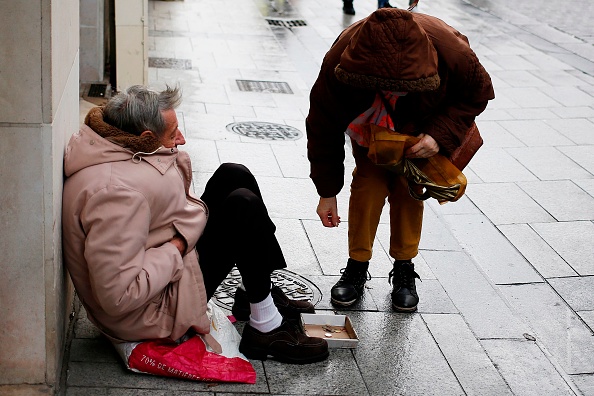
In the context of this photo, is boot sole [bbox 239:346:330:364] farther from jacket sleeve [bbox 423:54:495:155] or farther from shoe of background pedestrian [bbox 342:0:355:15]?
shoe of background pedestrian [bbox 342:0:355:15]

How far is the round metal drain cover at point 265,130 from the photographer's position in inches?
304

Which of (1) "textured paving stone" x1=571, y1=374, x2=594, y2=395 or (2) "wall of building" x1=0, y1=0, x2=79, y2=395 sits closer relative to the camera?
(2) "wall of building" x1=0, y1=0, x2=79, y2=395

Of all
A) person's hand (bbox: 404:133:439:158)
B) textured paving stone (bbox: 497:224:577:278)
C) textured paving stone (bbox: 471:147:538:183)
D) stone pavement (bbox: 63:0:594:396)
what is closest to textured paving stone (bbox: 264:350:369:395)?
stone pavement (bbox: 63:0:594:396)

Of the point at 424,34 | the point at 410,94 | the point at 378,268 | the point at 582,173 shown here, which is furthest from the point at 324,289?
the point at 582,173

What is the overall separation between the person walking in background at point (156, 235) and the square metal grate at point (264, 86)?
526 centimetres

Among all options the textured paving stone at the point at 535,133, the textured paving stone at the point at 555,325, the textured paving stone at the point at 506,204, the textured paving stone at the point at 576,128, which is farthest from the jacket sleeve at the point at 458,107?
the textured paving stone at the point at 576,128

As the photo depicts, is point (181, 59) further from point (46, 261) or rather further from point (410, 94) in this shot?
point (46, 261)

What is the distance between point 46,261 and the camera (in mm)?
3355

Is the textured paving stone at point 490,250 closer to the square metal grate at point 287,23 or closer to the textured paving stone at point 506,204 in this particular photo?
the textured paving stone at point 506,204

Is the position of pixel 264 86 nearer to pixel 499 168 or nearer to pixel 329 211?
pixel 499 168

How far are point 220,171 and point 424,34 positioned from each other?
113cm

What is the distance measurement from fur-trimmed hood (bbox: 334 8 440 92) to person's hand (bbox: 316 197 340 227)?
850mm

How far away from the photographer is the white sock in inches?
161

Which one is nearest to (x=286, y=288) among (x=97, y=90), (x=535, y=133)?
(x=535, y=133)
